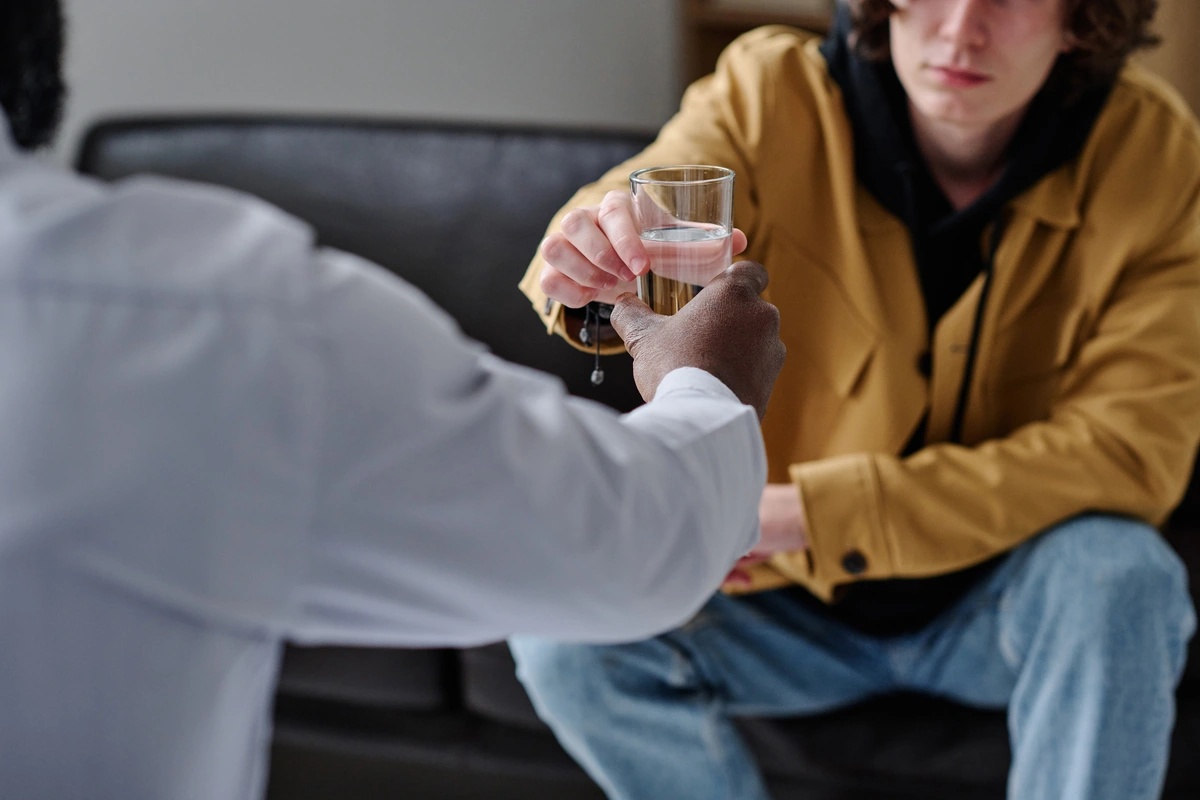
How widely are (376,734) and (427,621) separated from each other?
1.14 m

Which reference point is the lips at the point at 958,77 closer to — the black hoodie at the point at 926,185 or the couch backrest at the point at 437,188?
the black hoodie at the point at 926,185

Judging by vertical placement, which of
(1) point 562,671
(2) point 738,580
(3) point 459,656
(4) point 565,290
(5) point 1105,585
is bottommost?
(3) point 459,656

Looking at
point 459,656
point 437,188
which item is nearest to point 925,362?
point 459,656

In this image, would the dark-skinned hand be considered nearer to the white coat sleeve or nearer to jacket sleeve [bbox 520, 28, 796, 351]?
the white coat sleeve

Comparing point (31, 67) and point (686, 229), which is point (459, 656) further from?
point (31, 67)

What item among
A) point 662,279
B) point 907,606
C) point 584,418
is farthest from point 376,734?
point 584,418

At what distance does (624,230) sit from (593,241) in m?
0.03

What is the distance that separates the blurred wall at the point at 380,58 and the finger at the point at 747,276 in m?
1.86

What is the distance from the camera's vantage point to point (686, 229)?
2.70ft

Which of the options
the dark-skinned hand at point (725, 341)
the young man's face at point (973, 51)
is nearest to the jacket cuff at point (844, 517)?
the young man's face at point (973, 51)

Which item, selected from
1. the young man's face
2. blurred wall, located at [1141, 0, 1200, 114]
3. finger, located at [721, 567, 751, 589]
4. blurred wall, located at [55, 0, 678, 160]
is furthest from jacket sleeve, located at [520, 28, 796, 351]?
blurred wall, located at [1141, 0, 1200, 114]

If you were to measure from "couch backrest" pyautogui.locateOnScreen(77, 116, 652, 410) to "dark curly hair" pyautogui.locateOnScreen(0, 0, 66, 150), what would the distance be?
92cm

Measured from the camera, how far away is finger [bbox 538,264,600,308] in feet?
3.03

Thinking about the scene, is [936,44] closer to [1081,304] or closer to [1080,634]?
[1081,304]
